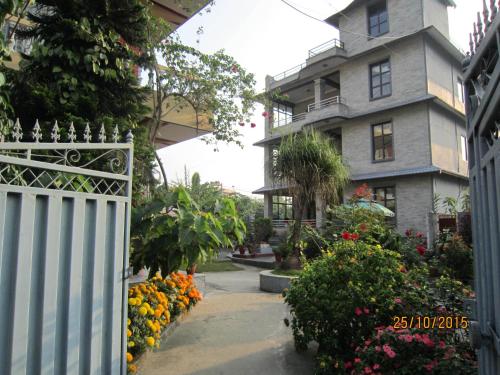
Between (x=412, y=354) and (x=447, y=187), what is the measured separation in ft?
50.3

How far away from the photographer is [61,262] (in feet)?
8.27

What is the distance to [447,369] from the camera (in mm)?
2570

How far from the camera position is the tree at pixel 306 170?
31.2ft

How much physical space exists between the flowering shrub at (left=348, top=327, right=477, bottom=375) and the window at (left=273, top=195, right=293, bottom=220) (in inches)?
790

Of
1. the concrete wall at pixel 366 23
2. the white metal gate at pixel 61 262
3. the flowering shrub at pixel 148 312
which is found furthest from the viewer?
the concrete wall at pixel 366 23

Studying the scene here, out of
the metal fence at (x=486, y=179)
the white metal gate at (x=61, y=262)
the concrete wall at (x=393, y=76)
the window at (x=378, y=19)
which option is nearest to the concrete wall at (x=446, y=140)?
the concrete wall at (x=393, y=76)

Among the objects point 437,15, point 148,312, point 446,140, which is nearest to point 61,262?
point 148,312

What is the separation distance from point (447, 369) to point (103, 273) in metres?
2.74

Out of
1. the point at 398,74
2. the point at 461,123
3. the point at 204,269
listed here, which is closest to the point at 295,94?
the point at 398,74

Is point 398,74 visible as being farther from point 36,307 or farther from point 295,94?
point 36,307

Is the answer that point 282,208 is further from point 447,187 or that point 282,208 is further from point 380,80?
point 447,187

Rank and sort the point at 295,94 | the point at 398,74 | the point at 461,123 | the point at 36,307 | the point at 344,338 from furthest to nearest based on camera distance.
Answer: the point at 295,94, the point at 461,123, the point at 398,74, the point at 344,338, the point at 36,307
